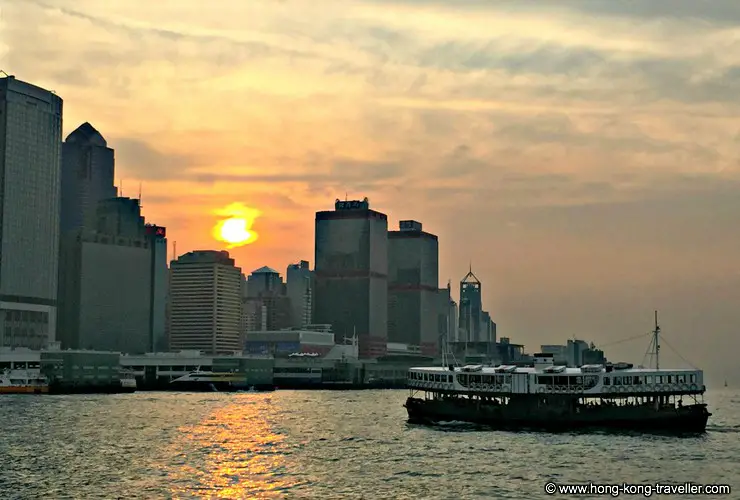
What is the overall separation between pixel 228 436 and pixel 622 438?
59000mm

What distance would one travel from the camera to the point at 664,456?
128m

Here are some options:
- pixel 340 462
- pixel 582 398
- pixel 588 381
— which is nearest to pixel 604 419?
pixel 582 398

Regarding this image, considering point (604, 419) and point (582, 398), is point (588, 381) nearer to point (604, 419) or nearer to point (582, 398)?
point (582, 398)

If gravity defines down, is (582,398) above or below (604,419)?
above

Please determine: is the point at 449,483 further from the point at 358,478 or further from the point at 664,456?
the point at 664,456

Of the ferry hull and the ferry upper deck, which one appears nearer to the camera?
the ferry hull

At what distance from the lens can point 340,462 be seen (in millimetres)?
125375

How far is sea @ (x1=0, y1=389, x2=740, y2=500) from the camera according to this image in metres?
103

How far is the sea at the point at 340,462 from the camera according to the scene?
339 feet

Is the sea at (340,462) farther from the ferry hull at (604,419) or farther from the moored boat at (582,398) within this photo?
the moored boat at (582,398)

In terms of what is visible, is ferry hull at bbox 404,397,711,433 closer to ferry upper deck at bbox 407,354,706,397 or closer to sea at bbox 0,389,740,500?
ferry upper deck at bbox 407,354,706,397

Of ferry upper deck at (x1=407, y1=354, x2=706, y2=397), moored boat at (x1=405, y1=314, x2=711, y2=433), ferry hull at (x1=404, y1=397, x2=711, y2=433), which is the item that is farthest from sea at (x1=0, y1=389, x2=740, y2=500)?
ferry upper deck at (x1=407, y1=354, x2=706, y2=397)

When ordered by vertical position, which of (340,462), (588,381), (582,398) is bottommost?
(340,462)

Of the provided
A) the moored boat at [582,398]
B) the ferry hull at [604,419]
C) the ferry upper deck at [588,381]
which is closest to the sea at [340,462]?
the ferry hull at [604,419]
